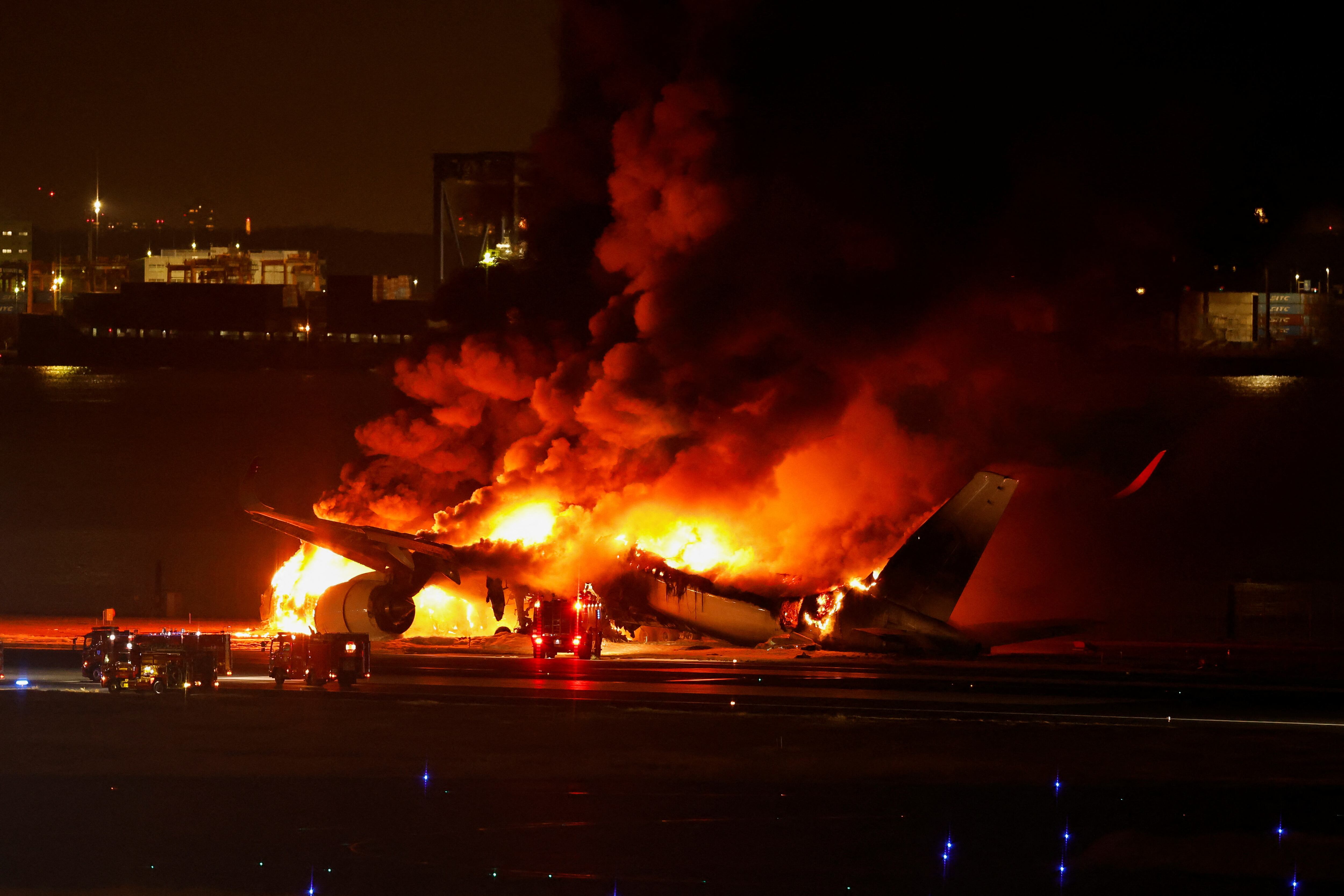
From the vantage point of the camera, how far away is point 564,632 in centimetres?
4216

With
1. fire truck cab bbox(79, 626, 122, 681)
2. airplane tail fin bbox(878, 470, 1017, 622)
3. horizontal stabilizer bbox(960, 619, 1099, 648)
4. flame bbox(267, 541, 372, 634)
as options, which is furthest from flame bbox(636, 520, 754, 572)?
fire truck cab bbox(79, 626, 122, 681)

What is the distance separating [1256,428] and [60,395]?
68.8 m

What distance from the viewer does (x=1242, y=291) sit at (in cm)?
9188

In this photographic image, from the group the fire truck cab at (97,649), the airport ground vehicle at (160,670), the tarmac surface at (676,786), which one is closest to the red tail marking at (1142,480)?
the tarmac surface at (676,786)

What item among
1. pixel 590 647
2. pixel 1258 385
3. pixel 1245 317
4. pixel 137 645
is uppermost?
pixel 1245 317

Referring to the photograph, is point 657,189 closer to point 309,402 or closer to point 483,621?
point 483,621

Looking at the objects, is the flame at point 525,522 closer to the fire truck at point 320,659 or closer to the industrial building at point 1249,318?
the fire truck at point 320,659

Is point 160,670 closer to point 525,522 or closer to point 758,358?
point 525,522

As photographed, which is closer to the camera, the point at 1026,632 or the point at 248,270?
the point at 1026,632

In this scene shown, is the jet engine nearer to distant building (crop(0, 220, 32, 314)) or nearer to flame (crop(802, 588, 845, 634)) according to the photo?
flame (crop(802, 588, 845, 634))

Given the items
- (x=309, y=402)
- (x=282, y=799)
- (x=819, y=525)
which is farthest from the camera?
(x=309, y=402)

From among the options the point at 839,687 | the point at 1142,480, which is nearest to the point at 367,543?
the point at 839,687

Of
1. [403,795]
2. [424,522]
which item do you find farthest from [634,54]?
[403,795]

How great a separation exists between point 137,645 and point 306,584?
53.9 feet
